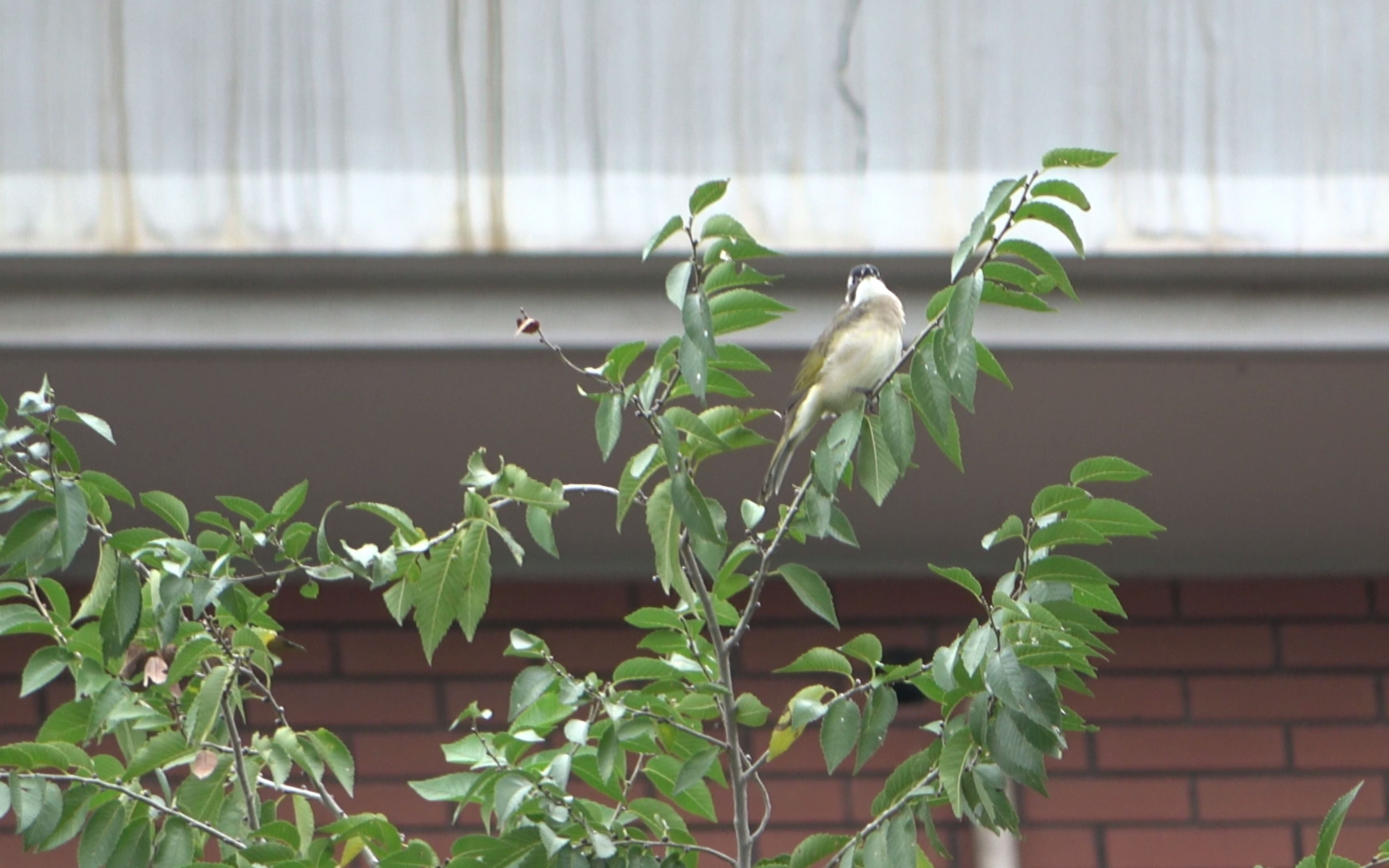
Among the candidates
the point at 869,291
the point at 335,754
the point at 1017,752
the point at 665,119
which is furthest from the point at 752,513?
the point at 665,119

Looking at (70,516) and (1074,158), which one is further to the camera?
(70,516)

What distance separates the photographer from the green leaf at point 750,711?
188 cm

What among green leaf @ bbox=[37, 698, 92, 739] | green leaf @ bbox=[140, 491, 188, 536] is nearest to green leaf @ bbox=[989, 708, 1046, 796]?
green leaf @ bbox=[140, 491, 188, 536]

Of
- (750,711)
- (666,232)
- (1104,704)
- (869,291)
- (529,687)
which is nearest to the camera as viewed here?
(666,232)

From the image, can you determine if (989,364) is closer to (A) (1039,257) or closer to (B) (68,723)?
(A) (1039,257)

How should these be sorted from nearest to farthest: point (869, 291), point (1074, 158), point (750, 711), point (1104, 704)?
point (1074, 158), point (750, 711), point (869, 291), point (1104, 704)

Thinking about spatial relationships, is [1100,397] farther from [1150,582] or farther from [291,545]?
[291,545]


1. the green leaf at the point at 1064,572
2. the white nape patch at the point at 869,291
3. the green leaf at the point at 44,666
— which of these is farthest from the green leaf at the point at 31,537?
the white nape patch at the point at 869,291

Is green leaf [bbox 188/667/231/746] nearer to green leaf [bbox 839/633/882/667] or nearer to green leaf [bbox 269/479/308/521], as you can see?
green leaf [bbox 269/479/308/521]

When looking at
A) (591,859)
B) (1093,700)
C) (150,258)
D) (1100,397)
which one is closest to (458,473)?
(150,258)

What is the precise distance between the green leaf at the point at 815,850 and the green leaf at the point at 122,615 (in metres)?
0.77

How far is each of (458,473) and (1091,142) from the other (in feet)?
4.97

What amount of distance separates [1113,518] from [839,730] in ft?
1.21

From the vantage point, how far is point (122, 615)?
1799mm
